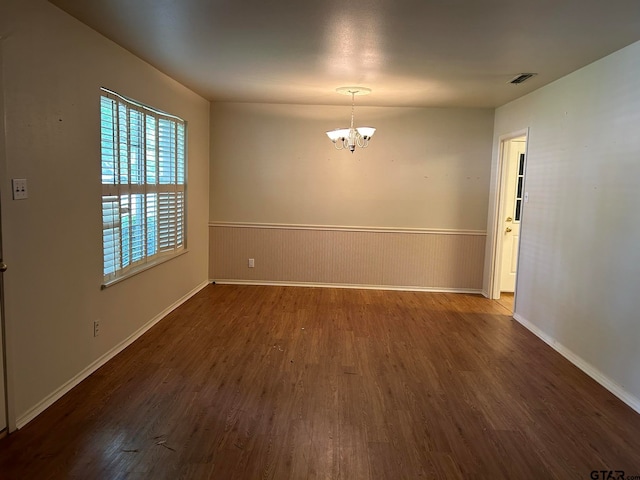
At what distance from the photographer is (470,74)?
390 cm

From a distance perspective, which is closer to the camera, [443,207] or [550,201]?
Answer: [550,201]

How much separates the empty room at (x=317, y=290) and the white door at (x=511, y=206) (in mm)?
61

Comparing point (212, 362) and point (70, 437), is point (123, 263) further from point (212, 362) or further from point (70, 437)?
point (70, 437)

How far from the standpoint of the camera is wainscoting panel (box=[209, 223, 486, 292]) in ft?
19.2

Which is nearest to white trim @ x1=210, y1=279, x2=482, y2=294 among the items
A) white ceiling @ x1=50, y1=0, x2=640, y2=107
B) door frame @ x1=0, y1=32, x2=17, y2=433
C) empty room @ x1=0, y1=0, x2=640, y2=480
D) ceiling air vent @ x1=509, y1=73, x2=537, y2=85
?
empty room @ x1=0, y1=0, x2=640, y2=480

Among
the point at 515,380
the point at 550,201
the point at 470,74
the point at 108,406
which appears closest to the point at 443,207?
the point at 550,201

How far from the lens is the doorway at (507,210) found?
5.45 meters

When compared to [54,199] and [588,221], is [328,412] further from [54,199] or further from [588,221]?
[588,221]

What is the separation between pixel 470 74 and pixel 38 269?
11.9 ft

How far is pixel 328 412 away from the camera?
2711 mm

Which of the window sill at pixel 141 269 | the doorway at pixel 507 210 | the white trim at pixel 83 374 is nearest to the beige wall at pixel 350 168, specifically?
the doorway at pixel 507 210

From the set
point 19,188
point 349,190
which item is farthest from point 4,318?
point 349,190

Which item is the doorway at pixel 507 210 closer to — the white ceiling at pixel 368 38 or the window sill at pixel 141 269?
the white ceiling at pixel 368 38

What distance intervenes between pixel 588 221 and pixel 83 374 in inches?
154
